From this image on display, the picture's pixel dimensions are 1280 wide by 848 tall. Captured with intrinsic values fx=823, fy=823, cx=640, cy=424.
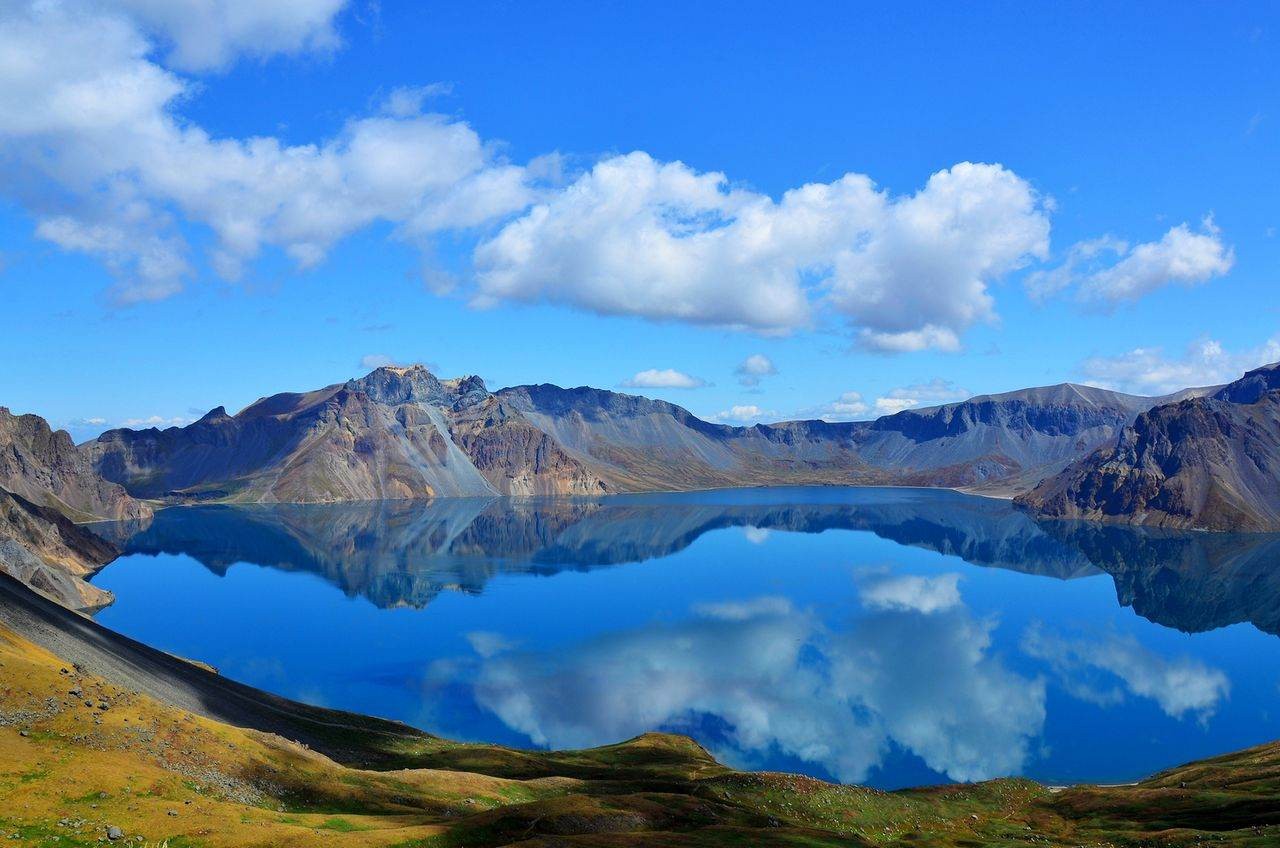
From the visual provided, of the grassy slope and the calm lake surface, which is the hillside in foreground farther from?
the calm lake surface

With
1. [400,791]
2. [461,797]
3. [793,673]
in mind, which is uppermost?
[400,791]

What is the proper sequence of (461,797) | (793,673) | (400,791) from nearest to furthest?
(400,791), (461,797), (793,673)

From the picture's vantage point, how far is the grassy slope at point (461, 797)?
40656 millimetres

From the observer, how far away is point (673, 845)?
43438 mm

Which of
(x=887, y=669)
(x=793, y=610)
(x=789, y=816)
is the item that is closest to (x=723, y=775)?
(x=789, y=816)

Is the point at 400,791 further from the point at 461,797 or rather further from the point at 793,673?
the point at 793,673

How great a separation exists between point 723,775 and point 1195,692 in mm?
102092

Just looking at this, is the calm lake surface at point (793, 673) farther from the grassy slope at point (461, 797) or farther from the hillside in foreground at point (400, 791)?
the grassy slope at point (461, 797)

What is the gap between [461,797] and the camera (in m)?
61.7

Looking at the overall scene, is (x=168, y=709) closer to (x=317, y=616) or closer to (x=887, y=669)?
(x=887, y=669)

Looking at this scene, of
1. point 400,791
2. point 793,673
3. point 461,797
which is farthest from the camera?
point 793,673

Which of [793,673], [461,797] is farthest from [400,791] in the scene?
[793,673]

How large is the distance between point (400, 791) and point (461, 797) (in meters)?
4.77

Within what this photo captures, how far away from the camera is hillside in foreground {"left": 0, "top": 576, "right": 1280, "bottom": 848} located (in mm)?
41156
